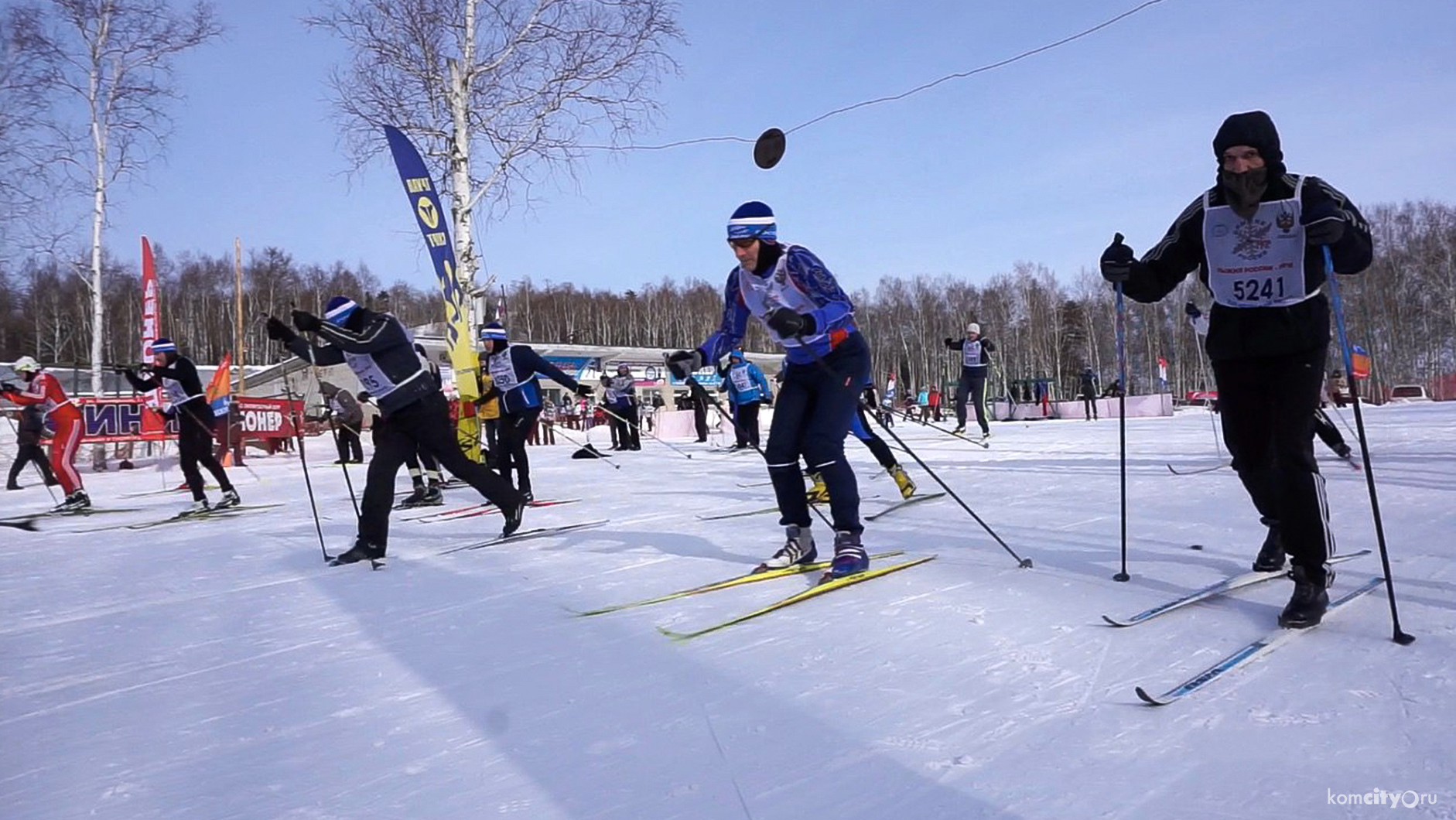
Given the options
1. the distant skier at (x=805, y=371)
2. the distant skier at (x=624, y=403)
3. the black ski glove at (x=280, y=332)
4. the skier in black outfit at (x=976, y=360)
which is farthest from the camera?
the distant skier at (x=624, y=403)

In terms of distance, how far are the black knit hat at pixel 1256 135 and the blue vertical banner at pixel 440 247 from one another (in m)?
9.15

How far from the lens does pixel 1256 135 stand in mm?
3043

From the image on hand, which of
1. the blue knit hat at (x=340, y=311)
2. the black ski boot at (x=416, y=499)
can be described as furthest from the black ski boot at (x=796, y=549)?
the black ski boot at (x=416, y=499)

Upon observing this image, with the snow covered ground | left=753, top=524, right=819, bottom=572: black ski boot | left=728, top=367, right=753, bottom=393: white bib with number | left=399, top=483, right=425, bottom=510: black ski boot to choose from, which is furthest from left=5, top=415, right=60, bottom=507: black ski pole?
left=753, top=524, right=819, bottom=572: black ski boot

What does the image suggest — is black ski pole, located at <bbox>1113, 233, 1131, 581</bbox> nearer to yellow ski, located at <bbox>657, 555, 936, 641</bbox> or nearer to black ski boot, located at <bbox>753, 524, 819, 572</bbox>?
yellow ski, located at <bbox>657, 555, 936, 641</bbox>

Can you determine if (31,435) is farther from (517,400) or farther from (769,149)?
(769,149)

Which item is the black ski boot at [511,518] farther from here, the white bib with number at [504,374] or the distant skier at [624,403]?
the distant skier at [624,403]

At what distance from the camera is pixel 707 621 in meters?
3.44

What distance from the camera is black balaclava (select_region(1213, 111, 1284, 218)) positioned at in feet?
10.0

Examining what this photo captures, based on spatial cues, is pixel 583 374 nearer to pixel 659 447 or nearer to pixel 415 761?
pixel 659 447

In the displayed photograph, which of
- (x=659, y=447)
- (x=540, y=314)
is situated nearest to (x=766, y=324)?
(x=659, y=447)

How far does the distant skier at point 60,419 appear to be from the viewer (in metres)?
10.1

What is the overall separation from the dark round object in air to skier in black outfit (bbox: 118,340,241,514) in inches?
314

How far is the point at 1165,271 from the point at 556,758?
2908 millimetres
